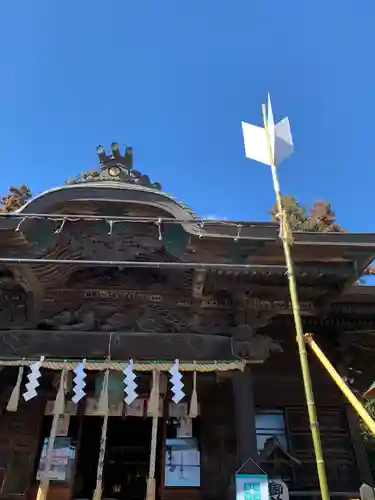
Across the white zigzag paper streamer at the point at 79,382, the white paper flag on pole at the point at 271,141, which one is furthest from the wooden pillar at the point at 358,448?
the white paper flag on pole at the point at 271,141

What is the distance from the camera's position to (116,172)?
395 inches

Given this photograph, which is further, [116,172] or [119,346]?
[116,172]

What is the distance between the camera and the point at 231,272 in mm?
7691

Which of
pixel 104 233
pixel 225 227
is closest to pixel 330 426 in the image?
pixel 225 227

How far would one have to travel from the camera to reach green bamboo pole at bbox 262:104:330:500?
12.4 ft

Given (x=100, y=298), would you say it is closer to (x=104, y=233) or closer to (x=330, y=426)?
(x=104, y=233)

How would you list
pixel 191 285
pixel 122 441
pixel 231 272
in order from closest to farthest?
1. pixel 231 272
2. pixel 191 285
3. pixel 122 441

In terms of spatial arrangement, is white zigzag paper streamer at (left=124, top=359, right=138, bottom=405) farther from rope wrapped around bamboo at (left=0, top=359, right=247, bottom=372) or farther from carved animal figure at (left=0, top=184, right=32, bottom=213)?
carved animal figure at (left=0, top=184, right=32, bottom=213)

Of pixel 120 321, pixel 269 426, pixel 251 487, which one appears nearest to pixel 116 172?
pixel 120 321

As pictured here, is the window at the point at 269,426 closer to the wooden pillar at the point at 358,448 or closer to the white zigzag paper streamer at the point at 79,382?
the wooden pillar at the point at 358,448

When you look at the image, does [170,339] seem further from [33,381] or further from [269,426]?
[269,426]

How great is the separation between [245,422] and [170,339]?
1774 mm

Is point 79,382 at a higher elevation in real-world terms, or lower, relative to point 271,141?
lower

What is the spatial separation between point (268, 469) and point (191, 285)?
3328 millimetres
